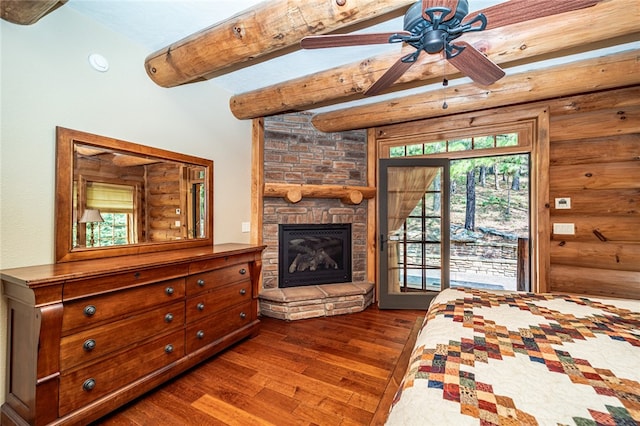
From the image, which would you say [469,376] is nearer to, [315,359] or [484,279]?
[315,359]

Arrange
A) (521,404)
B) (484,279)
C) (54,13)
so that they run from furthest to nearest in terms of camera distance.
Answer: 1. (484,279)
2. (54,13)
3. (521,404)

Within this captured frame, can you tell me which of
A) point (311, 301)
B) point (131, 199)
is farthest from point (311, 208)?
point (131, 199)

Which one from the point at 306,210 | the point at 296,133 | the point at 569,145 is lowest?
the point at 306,210

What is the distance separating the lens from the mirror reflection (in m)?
1.95

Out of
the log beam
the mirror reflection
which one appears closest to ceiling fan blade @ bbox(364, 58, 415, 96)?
the log beam

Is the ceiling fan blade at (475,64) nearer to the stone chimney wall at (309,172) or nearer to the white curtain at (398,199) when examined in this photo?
the white curtain at (398,199)

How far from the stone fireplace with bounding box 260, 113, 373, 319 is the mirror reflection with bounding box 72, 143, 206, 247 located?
1033mm

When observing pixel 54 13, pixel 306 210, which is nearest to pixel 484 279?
pixel 306 210

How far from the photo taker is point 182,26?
207 centimetres

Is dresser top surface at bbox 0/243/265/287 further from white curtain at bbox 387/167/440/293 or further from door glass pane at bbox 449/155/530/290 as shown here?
door glass pane at bbox 449/155/530/290

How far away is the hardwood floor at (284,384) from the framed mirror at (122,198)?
42.2 inches

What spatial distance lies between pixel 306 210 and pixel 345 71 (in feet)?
5.76

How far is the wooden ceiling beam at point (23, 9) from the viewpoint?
1469 mm

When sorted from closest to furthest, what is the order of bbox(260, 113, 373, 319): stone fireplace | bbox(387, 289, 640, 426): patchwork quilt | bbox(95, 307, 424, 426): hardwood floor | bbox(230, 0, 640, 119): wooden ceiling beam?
bbox(387, 289, 640, 426): patchwork quilt, bbox(95, 307, 424, 426): hardwood floor, bbox(230, 0, 640, 119): wooden ceiling beam, bbox(260, 113, 373, 319): stone fireplace
